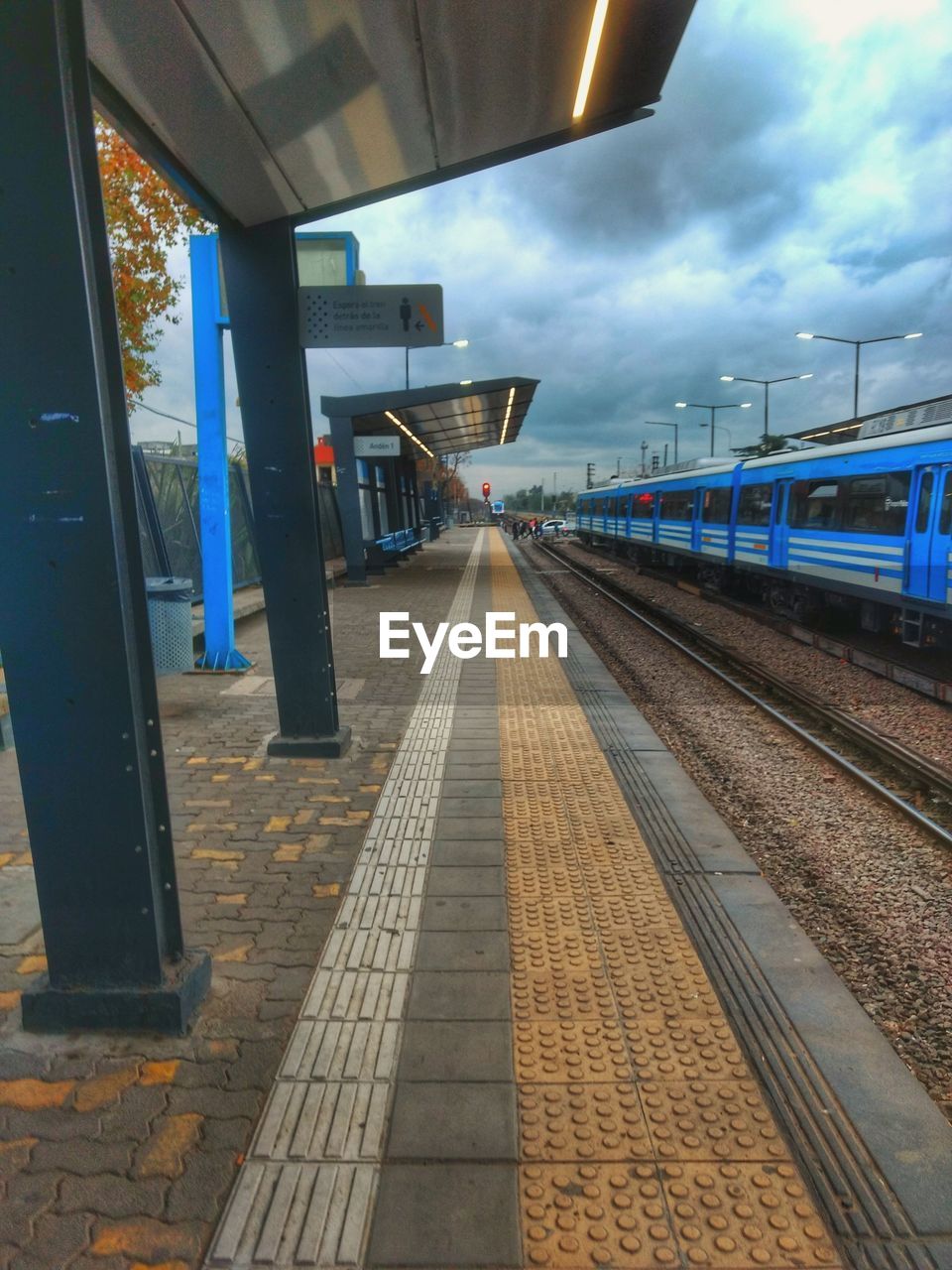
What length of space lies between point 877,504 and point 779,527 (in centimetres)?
335

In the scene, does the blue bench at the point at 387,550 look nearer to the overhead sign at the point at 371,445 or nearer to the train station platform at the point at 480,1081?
the overhead sign at the point at 371,445

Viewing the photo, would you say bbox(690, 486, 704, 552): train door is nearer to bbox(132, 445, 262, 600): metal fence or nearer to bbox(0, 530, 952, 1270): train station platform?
bbox(132, 445, 262, 600): metal fence

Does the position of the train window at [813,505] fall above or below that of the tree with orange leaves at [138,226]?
below

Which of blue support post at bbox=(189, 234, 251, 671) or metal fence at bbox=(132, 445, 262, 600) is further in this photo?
metal fence at bbox=(132, 445, 262, 600)

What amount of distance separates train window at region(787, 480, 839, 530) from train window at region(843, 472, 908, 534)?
45 cm

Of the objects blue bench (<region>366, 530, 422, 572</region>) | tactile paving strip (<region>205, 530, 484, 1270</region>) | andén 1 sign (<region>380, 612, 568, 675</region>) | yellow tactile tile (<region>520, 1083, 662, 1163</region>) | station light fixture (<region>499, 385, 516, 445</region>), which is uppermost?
station light fixture (<region>499, 385, 516, 445</region>)

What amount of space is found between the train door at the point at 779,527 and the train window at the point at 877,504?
2.19 meters

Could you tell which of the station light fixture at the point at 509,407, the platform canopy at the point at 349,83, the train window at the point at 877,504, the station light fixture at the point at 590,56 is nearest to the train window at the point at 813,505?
the train window at the point at 877,504

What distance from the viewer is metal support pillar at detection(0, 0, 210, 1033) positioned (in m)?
2.38

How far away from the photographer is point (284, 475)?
5.65 meters

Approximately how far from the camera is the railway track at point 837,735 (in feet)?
18.9

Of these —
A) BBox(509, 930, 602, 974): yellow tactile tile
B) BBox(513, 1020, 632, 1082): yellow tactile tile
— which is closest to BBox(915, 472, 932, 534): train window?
BBox(509, 930, 602, 974): yellow tactile tile

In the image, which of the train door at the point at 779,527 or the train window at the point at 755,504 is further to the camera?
the train window at the point at 755,504

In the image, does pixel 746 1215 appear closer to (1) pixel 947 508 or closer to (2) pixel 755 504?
(1) pixel 947 508
